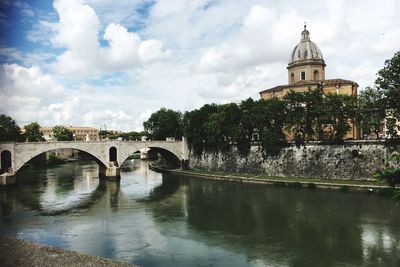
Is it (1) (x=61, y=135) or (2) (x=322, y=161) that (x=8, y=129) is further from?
(2) (x=322, y=161)

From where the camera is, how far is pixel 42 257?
1703cm

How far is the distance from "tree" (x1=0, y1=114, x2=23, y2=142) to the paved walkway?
48.7 meters

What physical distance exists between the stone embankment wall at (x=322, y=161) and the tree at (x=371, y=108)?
220 centimetres

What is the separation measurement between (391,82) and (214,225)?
851 inches

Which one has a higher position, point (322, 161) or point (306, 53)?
point (306, 53)

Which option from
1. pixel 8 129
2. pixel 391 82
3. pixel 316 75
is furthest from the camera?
pixel 8 129

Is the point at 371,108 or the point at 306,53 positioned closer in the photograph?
the point at 371,108

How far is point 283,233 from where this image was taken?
71.4 feet

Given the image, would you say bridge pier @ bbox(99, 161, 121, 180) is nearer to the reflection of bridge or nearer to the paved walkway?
the reflection of bridge


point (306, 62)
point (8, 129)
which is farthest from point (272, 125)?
point (8, 129)

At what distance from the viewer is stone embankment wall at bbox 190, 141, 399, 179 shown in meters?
37.7

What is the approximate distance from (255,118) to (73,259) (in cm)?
3199

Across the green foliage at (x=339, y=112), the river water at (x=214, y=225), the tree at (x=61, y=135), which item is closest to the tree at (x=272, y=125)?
the green foliage at (x=339, y=112)

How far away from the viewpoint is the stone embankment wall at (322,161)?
37719 mm
